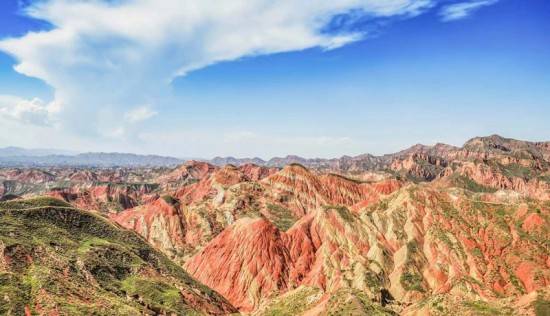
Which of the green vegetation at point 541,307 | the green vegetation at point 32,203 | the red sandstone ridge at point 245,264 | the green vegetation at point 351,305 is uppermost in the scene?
the green vegetation at point 32,203

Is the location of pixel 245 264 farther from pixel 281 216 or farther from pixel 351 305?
pixel 351 305

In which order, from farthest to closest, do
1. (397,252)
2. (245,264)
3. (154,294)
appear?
1. (245,264)
2. (397,252)
3. (154,294)

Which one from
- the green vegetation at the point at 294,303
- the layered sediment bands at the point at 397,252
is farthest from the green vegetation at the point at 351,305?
the layered sediment bands at the point at 397,252

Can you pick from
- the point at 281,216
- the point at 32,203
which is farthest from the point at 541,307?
the point at 281,216

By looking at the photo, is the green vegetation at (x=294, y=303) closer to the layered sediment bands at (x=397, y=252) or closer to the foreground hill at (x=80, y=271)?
the foreground hill at (x=80, y=271)

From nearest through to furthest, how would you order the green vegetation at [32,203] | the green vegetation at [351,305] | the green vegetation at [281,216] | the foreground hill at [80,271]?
the green vegetation at [351,305] < the foreground hill at [80,271] < the green vegetation at [32,203] < the green vegetation at [281,216]

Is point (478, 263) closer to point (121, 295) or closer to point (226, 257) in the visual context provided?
point (226, 257)

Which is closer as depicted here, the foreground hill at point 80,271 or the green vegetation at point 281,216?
the foreground hill at point 80,271
